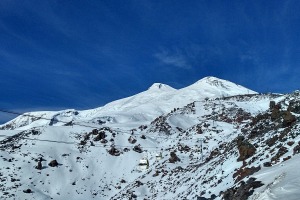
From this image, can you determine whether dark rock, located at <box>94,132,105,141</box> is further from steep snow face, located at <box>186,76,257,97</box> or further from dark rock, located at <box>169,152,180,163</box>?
steep snow face, located at <box>186,76,257,97</box>

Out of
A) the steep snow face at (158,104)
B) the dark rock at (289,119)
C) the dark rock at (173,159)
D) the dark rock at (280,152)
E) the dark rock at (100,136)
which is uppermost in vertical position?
the steep snow face at (158,104)

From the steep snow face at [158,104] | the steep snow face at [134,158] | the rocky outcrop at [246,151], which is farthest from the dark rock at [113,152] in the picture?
the steep snow face at [158,104]

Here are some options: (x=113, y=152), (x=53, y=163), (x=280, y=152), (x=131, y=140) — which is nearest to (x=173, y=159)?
(x=113, y=152)

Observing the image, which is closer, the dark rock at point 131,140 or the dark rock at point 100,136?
the dark rock at point 100,136

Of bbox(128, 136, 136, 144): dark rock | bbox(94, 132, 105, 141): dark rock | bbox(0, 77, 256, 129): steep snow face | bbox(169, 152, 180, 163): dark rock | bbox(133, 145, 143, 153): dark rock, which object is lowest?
bbox(169, 152, 180, 163): dark rock

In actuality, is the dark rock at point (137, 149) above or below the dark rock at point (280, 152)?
above

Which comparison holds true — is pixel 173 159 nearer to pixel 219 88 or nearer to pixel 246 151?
pixel 246 151

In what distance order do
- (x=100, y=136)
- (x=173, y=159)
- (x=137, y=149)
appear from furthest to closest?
(x=100, y=136)
(x=137, y=149)
(x=173, y=159)

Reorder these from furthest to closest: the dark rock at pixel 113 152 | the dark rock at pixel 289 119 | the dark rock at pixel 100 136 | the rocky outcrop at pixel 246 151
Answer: the dark rock at pixel 100 136 < the dark rock at pixel 113 152 < the dark rock at pixel 289 119 < the rocky outcrop at pixel 246 151

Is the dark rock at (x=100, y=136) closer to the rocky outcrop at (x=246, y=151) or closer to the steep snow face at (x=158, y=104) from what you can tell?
the rocky outcrop at (x=246, y=151)

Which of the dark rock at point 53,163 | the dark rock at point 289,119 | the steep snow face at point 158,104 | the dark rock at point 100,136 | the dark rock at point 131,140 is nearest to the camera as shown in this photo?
the dark rock at point 289,119

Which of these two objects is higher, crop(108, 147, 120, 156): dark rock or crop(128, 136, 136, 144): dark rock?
crop(128, 136, 136, 144): dark rock

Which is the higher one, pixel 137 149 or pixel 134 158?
pixel 137 149

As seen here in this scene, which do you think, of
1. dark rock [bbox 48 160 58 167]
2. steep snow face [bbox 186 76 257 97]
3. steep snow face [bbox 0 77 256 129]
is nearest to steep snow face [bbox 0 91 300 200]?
dark rock [bbox 48 160 58 167]
